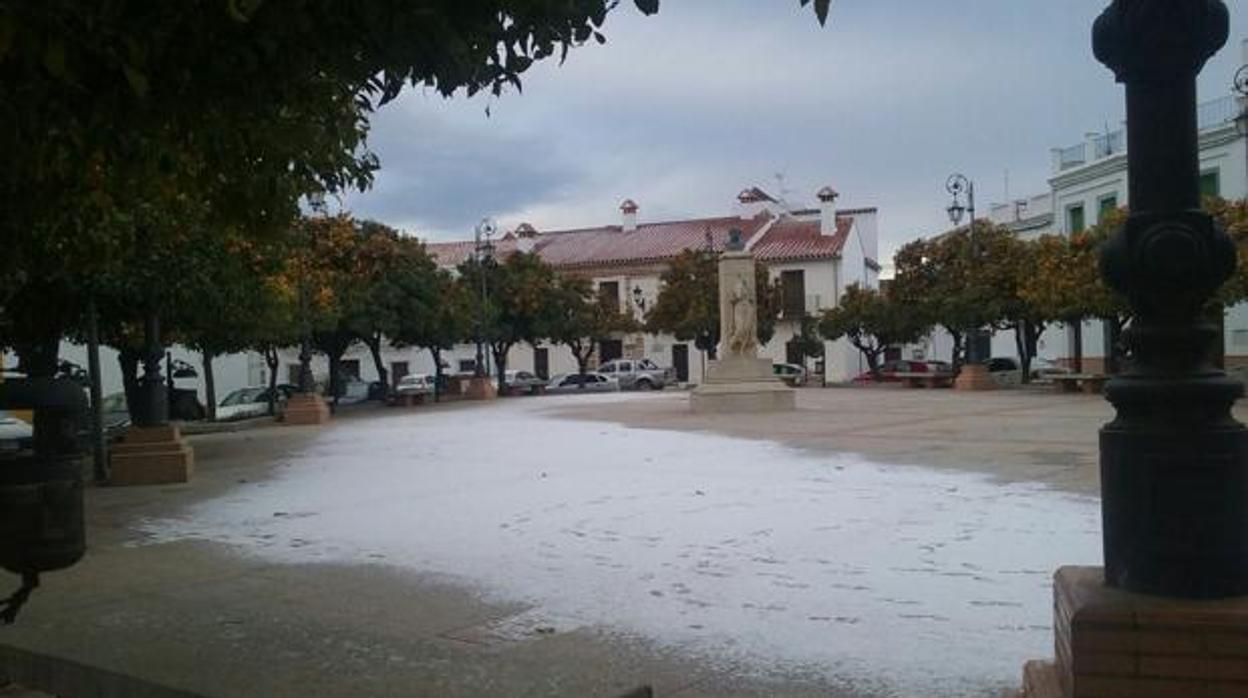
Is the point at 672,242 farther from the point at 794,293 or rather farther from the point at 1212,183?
the point at 1212,183

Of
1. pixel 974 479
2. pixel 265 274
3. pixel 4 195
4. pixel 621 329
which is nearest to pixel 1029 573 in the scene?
pixel 974 479

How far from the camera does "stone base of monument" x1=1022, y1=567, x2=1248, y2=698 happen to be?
3129mm

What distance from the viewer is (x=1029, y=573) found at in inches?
277

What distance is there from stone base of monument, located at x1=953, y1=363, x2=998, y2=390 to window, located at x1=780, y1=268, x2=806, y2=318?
73.5 ft

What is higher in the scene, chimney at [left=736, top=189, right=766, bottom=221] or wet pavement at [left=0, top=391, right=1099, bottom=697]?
chimney at [left=736, top=189, right=766, bottom=221]

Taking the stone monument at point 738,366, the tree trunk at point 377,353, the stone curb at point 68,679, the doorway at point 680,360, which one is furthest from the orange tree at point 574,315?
the stone curb at point 68,679

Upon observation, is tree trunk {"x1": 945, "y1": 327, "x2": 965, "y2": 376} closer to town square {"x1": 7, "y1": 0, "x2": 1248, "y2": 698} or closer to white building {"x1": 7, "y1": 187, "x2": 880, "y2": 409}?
white building {"x1": 7, "y1": 187, "x2": 880, "y2": 409}

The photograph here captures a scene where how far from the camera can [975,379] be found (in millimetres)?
36812

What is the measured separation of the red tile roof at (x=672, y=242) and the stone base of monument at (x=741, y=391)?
3226cm

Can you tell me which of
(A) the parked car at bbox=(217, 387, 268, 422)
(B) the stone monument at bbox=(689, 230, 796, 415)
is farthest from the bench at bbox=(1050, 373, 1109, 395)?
(A) the parked car at bbox=(217, 387, 268, 422)

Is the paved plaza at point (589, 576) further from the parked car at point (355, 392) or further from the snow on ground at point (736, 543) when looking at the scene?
the parked car at point (355, 392)

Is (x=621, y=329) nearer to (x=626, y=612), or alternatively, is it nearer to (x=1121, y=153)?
(x=1121, y=153)

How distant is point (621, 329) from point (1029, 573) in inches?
1945

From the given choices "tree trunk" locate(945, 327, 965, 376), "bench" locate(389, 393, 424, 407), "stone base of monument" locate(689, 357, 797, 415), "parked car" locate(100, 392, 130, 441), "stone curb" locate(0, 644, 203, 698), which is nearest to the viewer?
"stone curb" locate(0, 644, 203, 698)
